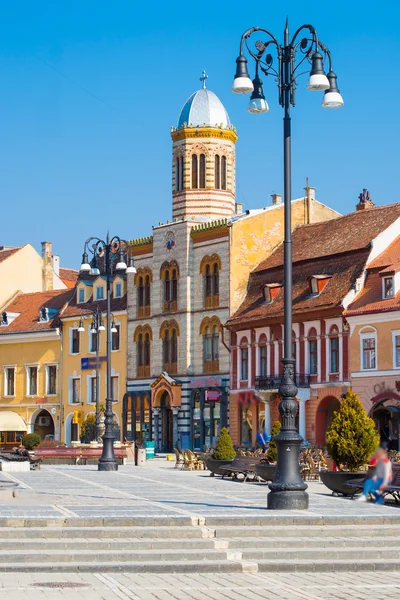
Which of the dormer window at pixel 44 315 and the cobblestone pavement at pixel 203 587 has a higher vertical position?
the dormer window at pixel 44 315

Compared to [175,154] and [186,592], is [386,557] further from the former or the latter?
[175,154]

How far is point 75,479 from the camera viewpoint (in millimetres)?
32781

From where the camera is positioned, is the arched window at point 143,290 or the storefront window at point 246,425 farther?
the arched window at point 143,290

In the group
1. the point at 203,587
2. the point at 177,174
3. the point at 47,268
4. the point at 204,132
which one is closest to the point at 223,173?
the point at 204,132

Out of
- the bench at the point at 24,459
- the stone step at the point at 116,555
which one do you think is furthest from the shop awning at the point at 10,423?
the stone step at the point at 116,555

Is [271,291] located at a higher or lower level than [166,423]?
higher

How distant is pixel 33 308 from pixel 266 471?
145 ft

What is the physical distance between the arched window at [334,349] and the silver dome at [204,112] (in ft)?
59.1

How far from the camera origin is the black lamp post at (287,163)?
1984 cm

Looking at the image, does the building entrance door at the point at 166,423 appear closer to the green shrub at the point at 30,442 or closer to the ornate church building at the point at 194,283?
the ornate church building at the point at 194,283

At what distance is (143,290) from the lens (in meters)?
64.5

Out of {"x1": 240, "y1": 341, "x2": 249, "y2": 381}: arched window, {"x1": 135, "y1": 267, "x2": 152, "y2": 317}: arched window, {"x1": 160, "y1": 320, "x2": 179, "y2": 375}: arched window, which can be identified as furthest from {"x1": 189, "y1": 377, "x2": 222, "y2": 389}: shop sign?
{"x1": 135, "y1": 267, "x2": 152, "y2": 317}: arched window

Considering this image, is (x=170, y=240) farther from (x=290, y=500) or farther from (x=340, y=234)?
(x=290, y=500)

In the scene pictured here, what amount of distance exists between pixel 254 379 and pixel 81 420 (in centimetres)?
1449
